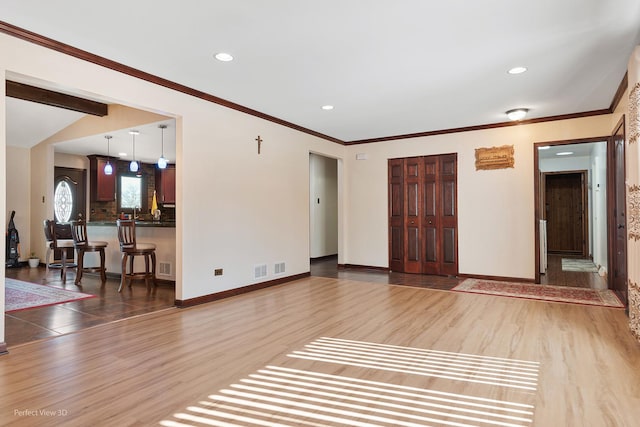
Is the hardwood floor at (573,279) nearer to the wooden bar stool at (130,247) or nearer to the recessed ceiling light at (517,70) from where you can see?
the recessed ceiling light at (517,70)

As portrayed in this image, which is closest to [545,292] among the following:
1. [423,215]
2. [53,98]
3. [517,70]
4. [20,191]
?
[423,215]

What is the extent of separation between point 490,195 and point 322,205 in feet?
13.5

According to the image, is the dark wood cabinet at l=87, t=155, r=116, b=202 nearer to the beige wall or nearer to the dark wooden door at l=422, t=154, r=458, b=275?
the beige wall

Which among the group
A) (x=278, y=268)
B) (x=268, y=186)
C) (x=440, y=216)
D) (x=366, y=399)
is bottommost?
(x=366, y=399)

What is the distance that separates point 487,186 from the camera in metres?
6.18

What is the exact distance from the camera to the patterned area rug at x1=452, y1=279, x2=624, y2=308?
453cm

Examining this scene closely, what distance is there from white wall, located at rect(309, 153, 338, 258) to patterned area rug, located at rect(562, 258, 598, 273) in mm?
5019

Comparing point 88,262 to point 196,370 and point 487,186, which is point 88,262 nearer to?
point 196,370

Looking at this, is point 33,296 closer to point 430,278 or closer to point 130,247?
point 130,247

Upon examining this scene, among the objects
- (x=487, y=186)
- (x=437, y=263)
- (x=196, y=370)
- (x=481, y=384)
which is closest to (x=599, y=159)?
(x=487, y=186)

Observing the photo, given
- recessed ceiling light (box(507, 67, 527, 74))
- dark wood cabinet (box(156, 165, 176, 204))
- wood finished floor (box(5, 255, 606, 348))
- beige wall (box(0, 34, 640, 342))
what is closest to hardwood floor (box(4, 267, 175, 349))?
wood finished floor (box(5, 255, 606, 348))

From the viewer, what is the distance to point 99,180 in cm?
896

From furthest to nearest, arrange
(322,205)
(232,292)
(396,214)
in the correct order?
(322,205)
(396,214)
(232,292)

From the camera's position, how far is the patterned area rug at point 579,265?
23.4ft
